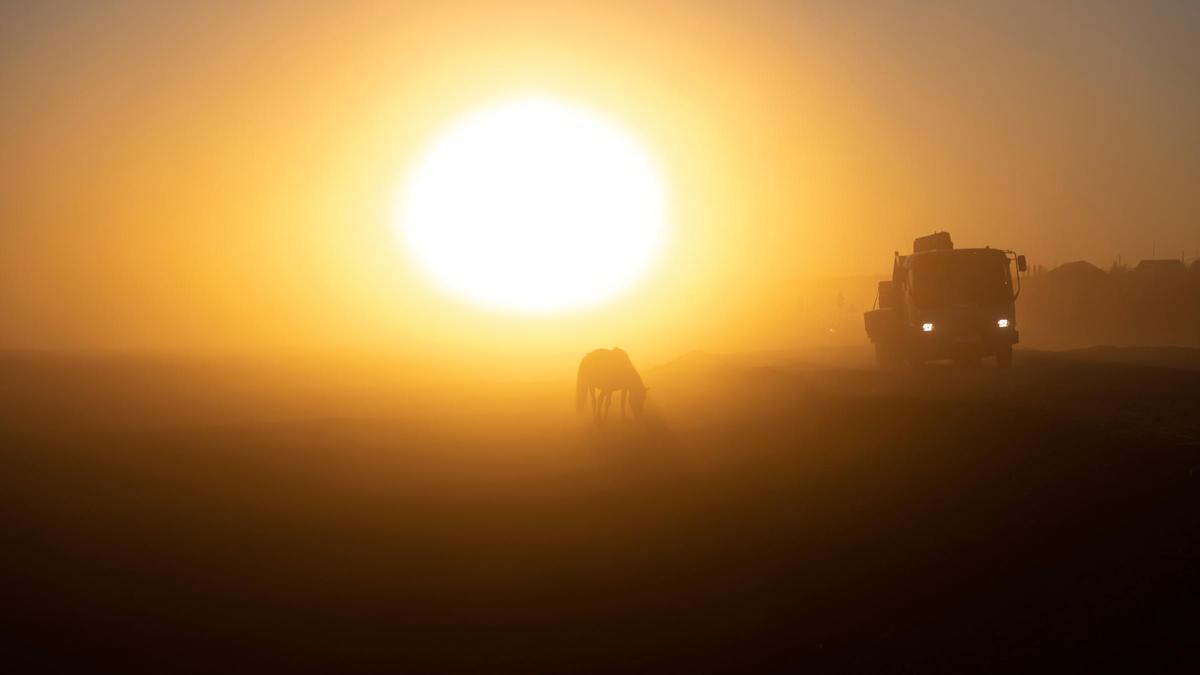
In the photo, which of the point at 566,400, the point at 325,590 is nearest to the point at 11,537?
the point at 325,590

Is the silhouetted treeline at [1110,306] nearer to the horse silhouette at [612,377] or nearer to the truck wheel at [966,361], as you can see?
the truck wheel at [966,361]

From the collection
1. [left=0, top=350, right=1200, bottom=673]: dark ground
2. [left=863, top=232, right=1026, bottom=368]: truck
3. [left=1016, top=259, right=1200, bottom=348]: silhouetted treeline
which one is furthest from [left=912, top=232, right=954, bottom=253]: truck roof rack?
[left=1016, top=259, right=1200, bottom=348]: silhouetted treeline

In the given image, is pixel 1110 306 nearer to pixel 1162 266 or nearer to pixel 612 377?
pixel 1162 266

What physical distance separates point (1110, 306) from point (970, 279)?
5693cm

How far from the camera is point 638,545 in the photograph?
50.2ft

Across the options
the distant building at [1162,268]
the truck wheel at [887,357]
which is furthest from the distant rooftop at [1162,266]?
the truck wheel at [887,357]

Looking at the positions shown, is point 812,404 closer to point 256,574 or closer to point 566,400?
point 566,400

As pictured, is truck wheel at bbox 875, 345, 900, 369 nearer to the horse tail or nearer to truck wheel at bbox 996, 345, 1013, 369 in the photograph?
truck wheel at bbox 996, 345, 1013, 369

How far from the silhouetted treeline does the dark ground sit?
6081cm

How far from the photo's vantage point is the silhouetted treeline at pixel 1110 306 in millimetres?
75750

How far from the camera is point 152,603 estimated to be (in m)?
13.9

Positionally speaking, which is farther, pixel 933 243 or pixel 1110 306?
pixel 1110 306

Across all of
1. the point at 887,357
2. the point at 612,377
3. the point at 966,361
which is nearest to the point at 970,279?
the point at 966,361

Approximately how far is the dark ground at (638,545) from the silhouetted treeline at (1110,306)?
60806 mm
